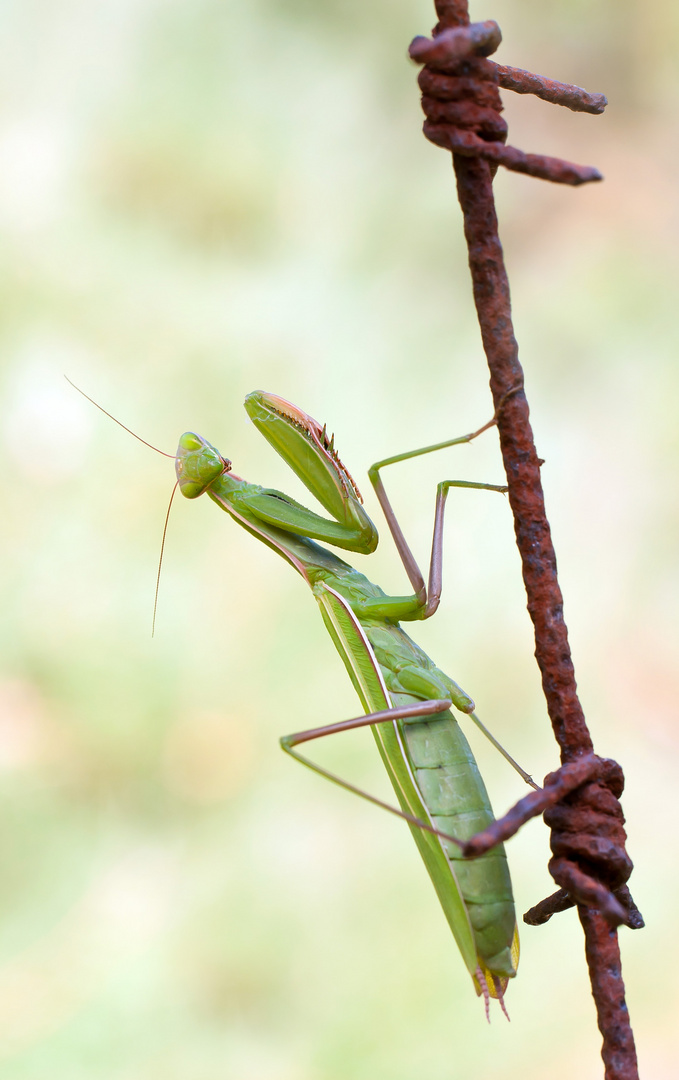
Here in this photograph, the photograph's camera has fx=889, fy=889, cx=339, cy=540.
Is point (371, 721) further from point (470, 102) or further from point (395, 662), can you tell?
point (470, 102)

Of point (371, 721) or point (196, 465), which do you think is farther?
point (196, 465)

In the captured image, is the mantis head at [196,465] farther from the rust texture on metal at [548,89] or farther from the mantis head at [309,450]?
the rust texture on metal at [548,89]

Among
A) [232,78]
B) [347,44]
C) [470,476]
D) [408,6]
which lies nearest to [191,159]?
[232,78]

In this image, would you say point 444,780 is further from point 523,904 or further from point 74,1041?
point 74,1041

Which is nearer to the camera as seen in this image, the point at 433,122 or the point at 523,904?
the point at 433,122

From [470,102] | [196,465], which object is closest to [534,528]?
[470,102]

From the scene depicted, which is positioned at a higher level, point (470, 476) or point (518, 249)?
point (518, 249)
